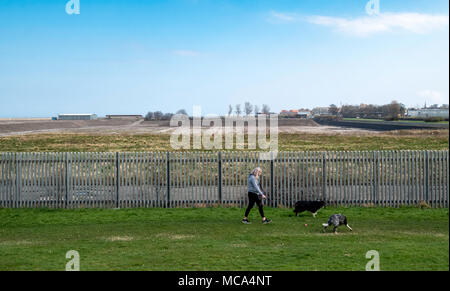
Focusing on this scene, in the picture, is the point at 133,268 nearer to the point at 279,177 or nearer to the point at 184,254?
the point at 184,254

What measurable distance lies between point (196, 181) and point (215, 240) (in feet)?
19.2

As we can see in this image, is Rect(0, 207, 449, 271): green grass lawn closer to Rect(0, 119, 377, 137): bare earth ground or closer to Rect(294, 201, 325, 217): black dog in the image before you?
Rect(294, 201, 325, 217): black dog

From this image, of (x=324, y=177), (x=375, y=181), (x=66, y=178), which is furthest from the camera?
(x=324, y=177)

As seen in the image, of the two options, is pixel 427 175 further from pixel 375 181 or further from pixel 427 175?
pixel 375 181

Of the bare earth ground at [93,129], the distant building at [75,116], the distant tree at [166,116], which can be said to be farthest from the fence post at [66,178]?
the distant building at [75,116]

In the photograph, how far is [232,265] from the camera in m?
8.52

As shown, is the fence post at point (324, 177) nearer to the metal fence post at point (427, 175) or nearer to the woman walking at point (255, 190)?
the metal fence post at point (427, 175)

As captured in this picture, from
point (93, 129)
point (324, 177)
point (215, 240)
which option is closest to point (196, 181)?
point (324, 177)

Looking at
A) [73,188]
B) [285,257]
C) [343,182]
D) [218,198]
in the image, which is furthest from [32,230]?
[343,182]

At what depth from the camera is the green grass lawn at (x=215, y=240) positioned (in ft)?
28.6

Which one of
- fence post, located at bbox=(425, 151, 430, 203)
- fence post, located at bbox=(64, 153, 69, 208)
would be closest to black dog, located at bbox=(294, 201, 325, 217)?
fence post, located at bbox=(425, 151, 430, 203)

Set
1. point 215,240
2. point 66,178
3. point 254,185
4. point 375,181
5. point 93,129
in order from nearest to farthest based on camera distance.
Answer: point 215,240 → point 254,185 → point 375,181 → point 66,178 → point 93,129

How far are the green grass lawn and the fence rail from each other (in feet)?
2.31

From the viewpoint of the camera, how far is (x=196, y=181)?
16.6 m
